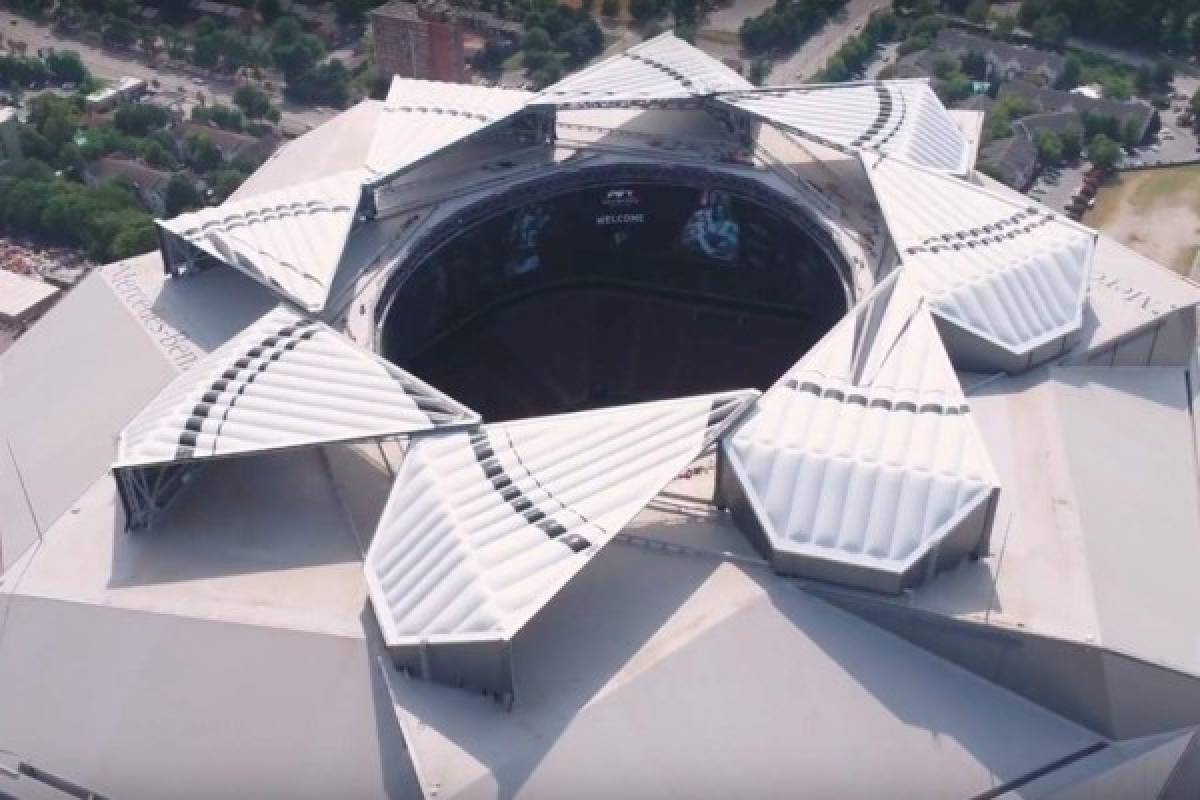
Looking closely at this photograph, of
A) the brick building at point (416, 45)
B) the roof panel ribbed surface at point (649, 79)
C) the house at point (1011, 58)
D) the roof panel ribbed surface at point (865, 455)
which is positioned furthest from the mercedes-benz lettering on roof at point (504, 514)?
the house at point (1011, 58)

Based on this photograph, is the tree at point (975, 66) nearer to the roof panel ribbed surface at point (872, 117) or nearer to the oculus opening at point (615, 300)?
the roof panel ribbed surface at point (872, 117)

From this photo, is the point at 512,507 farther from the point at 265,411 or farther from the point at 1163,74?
the point at 1163,74

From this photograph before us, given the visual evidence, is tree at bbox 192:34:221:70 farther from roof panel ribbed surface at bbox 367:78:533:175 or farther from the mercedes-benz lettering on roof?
the mercedes-benz lettering on roof

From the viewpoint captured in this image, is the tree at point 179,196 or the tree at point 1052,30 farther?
the tree at point 1052,30

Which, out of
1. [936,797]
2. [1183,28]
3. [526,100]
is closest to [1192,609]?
[936,797]

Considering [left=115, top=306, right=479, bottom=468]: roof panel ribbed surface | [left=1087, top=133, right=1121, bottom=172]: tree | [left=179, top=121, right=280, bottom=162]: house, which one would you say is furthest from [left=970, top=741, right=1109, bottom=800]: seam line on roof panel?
[left=179, top=121, right=280, bottom=162]: house

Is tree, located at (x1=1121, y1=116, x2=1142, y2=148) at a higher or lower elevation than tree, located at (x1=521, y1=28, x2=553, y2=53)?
lower

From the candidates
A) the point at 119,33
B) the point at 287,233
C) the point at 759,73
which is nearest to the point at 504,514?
the point at 287,233

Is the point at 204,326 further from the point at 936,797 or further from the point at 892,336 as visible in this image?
the point at 936,797
